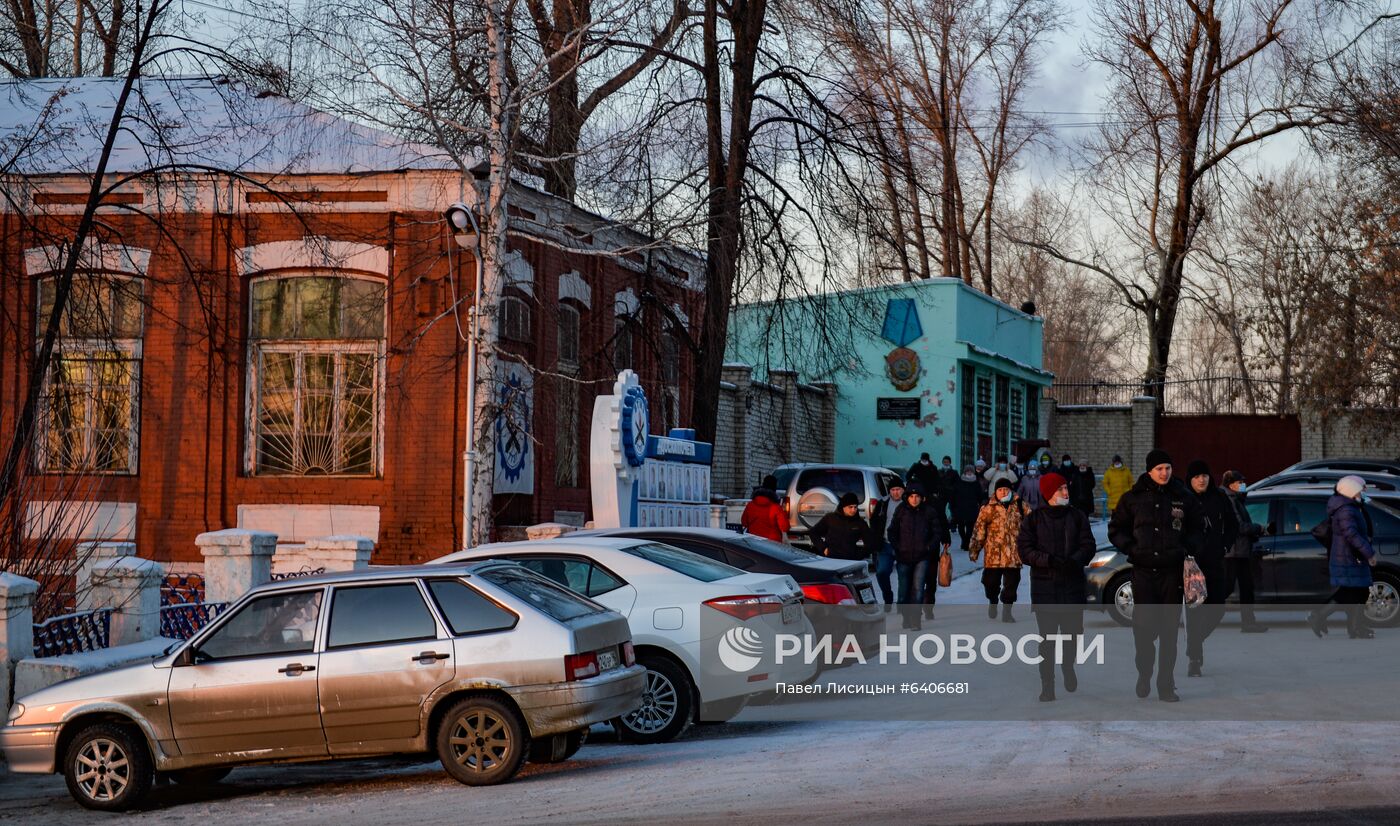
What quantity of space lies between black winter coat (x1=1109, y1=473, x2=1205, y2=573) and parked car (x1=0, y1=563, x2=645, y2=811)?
4336 millimetres

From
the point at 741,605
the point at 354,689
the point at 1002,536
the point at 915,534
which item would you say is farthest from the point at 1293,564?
the point at 354,689

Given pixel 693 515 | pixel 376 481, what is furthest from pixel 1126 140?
pixel 376 481

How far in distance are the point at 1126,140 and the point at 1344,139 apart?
1329 centimetres

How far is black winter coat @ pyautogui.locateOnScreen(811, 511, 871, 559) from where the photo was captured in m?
17.6

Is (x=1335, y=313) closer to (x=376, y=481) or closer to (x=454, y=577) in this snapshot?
(x=376, y=481)

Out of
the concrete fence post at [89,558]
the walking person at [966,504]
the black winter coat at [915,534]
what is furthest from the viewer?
the walking person at [966,504]

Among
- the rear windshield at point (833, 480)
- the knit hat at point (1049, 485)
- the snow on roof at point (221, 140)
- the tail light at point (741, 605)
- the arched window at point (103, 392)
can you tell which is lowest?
the tail light at point (741, 605)

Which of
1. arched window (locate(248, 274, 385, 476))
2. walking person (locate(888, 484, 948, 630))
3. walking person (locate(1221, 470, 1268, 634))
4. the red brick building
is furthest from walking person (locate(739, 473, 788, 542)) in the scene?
walking person (locate(1221, 470, 1268, 634))

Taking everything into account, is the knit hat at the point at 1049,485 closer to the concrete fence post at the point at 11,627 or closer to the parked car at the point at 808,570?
the parked car at the point at 808,570

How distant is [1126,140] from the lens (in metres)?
44.4

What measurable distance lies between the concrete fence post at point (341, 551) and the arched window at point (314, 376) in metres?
3.26

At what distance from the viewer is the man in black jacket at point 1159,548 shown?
1193 cm

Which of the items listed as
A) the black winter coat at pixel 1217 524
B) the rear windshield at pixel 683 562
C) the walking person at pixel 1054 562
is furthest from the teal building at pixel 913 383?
the rear windshield at pixel 683 562

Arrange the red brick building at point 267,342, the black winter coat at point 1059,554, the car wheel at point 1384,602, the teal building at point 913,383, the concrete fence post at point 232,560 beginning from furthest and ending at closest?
the teal building at point 913,383
the red brick building at point 267,342
the car wheel at point 1384,602
the concrete fence post at point 232,560
the black winter coat at point 1059,554
